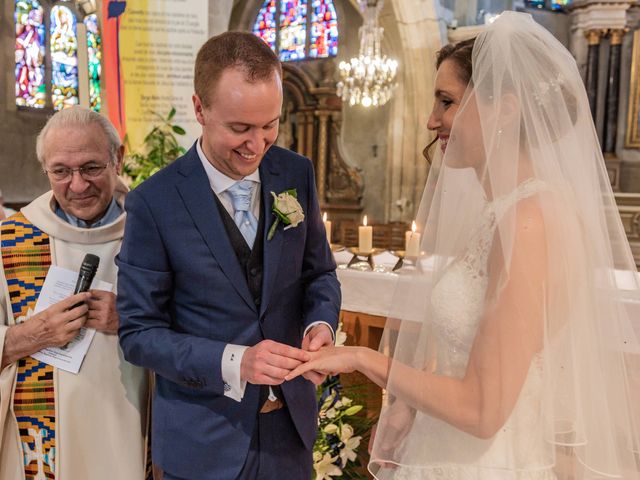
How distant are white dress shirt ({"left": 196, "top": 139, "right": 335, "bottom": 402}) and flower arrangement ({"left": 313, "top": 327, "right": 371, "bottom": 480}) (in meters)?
0.92

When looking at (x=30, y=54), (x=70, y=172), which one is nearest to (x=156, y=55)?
(x=70, y=172)

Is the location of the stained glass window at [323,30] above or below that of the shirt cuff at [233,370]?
above

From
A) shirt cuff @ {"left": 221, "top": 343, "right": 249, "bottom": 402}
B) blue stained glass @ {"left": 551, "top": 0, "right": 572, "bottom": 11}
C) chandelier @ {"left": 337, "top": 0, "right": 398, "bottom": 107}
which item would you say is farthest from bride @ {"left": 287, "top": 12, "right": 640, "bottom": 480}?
blue stained glass @ {"left": 551, "top": 0, "right": 572, "bottom": 11}

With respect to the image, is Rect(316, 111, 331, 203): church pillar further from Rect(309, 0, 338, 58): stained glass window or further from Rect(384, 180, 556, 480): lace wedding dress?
Rect(384, 180, 556, 480): lace wedding dress

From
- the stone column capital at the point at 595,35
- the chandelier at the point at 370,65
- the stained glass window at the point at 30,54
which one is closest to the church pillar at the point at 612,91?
the stone column capital at the point at 595,35

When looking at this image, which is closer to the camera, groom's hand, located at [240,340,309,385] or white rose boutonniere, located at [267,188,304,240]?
groom's hand, located at [240,340,309,385]

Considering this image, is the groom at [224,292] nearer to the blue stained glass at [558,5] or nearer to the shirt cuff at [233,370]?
the shirt cuff at [233,370]

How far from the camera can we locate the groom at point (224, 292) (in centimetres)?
158

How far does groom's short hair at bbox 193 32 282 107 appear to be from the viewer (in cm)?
156

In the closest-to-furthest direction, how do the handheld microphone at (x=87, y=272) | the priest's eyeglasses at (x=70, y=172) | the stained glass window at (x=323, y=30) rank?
the handheld microphone at (x=87, y=272) < the priest's eyeglasses at (x=70, y=172) < the stained glass window at (x=323, y=30)

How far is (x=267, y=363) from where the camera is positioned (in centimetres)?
152

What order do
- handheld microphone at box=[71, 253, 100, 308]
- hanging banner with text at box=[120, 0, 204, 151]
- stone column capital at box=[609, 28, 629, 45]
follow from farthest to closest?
1. stone column capital at box=[609, 28, 629, 45]
2. hanging banner with text at box=[120, 0, 204, 151]
3. handheld microphone at box=[71, 253, 100, 308]

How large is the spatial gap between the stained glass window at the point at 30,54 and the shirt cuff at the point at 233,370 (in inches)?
473

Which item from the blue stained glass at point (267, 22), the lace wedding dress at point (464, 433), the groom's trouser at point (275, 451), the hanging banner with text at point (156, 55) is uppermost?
the blue stained glass at point (267, 22)
